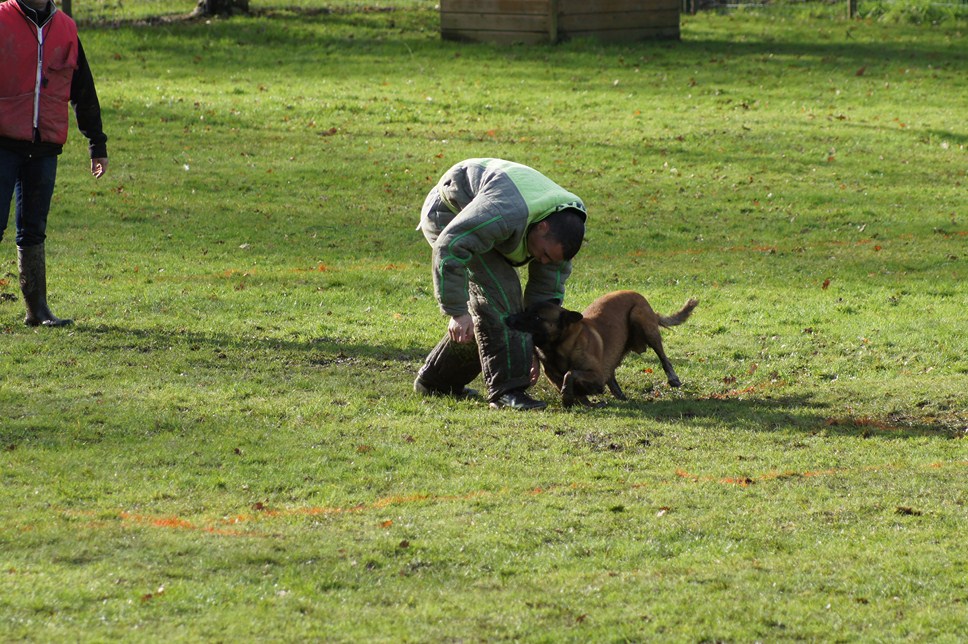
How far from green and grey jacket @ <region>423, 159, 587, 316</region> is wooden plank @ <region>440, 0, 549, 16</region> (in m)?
18.5

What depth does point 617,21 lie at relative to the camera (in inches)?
1057

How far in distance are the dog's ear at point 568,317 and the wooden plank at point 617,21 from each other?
1859 cm

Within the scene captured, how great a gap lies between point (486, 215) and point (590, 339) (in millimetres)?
1536

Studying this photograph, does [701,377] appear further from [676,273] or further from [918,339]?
[676,273]

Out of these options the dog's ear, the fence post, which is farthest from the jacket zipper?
the fence post

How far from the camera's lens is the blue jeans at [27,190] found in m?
10.0

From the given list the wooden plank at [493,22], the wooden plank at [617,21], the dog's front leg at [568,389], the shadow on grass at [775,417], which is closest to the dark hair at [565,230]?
the dog's front leg at [568,389]

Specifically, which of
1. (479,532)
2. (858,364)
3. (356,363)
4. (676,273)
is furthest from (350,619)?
(676,273)

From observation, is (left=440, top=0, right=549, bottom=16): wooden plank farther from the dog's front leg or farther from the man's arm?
the dog's front leg

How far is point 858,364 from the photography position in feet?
33.2

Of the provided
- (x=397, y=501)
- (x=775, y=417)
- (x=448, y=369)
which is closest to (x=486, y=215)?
(x=448, y=369)

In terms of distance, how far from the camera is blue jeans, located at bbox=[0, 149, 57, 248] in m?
10.0

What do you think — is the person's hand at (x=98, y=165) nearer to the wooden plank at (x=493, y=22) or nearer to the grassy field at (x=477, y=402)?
the grassy field at (x=477, y=402)

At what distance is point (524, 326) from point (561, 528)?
2.66m
